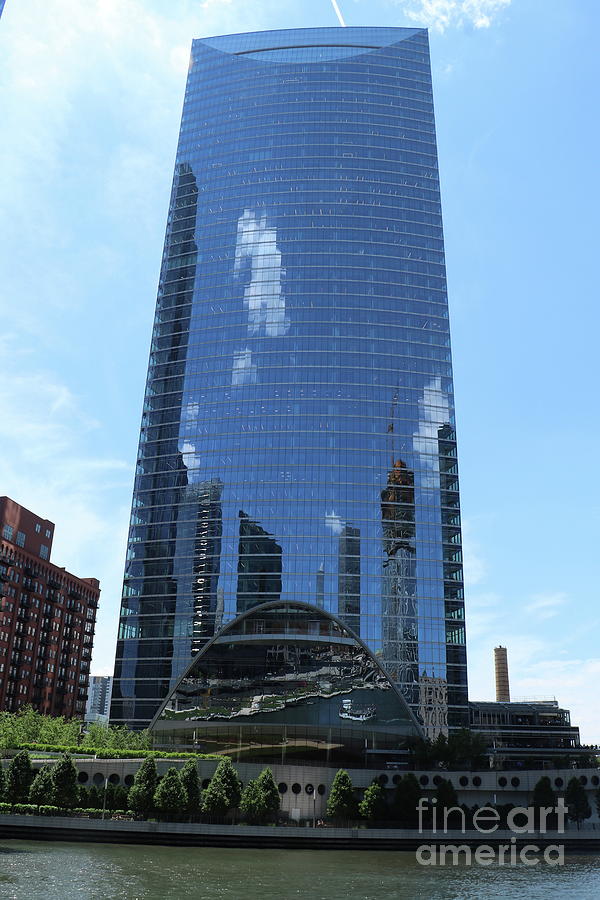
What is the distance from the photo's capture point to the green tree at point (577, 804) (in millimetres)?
112562

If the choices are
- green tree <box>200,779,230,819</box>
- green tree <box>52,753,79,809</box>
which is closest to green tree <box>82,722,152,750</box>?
green tree <box>52,753,79,809</box>

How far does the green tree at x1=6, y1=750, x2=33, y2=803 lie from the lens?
91.6 metres

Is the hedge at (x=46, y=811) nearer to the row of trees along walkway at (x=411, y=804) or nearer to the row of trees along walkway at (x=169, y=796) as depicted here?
the row of trees along walkway at (x=169, y=796)

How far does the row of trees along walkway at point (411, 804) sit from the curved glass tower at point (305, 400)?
93.4 ft

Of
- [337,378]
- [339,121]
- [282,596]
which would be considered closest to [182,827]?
[282,596]

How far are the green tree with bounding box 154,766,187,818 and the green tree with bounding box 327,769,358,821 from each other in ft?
68.3

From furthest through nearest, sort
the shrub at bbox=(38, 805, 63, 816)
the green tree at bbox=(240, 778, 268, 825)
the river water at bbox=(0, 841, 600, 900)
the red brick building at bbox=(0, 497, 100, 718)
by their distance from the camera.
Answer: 1. the red brick building at bbox=(0, 497, 100, 718)
2. the green tree at bbox=(240, 778, 268, 825)
3. the shrub at bbox=(38, 805, 63, 816)
4. the river water at bbox=(0, 841, 600, 900)

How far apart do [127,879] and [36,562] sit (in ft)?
431

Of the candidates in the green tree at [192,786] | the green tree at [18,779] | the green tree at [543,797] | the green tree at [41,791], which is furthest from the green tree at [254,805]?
the green tree at [543,797]

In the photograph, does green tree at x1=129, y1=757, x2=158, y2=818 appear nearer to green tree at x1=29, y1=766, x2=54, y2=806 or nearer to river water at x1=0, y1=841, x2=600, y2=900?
river water at x1=0, y1=841, x2=600, y2=900

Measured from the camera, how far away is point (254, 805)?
9456cm

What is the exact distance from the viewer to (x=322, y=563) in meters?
149

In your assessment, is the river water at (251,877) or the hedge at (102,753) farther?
the hedge at (102,753)

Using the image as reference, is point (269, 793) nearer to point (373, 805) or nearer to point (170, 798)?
point (170, 798)
